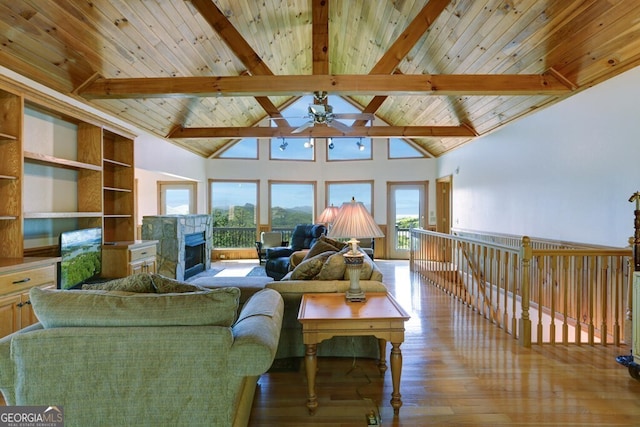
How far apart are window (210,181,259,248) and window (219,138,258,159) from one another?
67 cm

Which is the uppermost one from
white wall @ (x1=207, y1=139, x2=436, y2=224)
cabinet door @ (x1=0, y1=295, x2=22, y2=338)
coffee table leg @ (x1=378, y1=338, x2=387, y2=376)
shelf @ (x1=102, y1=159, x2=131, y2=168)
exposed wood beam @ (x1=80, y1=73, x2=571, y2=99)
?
exposed wood beam @ (x1=80, y1=73, x2=571, y2=99)

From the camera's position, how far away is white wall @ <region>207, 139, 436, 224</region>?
333 inches

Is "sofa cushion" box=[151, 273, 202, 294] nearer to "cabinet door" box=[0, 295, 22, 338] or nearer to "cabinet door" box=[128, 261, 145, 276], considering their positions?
"cabinet door" box=[0, 295, 22, 338]

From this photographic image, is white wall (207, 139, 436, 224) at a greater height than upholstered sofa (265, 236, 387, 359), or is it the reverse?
white wall (207, 139, 436, 224)

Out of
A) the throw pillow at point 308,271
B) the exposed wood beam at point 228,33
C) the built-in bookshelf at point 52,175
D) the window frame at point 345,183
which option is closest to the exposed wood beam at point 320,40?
the exposed wood beam at point 228,33

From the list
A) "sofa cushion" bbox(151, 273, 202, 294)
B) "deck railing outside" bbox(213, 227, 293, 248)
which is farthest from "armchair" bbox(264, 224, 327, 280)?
"sofa cushion" bbox(151, 273, 202, 294)

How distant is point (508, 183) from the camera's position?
5.18 metres

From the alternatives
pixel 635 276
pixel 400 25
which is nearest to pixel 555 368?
pixel 635 276

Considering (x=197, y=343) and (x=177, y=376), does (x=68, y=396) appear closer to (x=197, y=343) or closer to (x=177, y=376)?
(x=177, y=376)

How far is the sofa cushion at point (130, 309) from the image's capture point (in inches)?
60.5

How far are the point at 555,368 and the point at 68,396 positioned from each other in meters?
3.23

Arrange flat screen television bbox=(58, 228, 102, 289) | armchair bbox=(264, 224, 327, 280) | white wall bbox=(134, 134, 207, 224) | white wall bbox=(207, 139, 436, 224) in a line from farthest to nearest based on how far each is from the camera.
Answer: white wall bbox=(207, 139, 436, 224) < white wall bbox=(134, 134, 207, 224) < armchair bbox=(264, 224, 327, 280) < flat screen television bbox=(58, 228, 102, 289)

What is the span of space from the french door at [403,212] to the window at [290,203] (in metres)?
2.09

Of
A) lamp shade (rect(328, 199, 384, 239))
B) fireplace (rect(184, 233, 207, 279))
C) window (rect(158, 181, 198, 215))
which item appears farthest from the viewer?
window (rect(158, 181, 198, 215))
